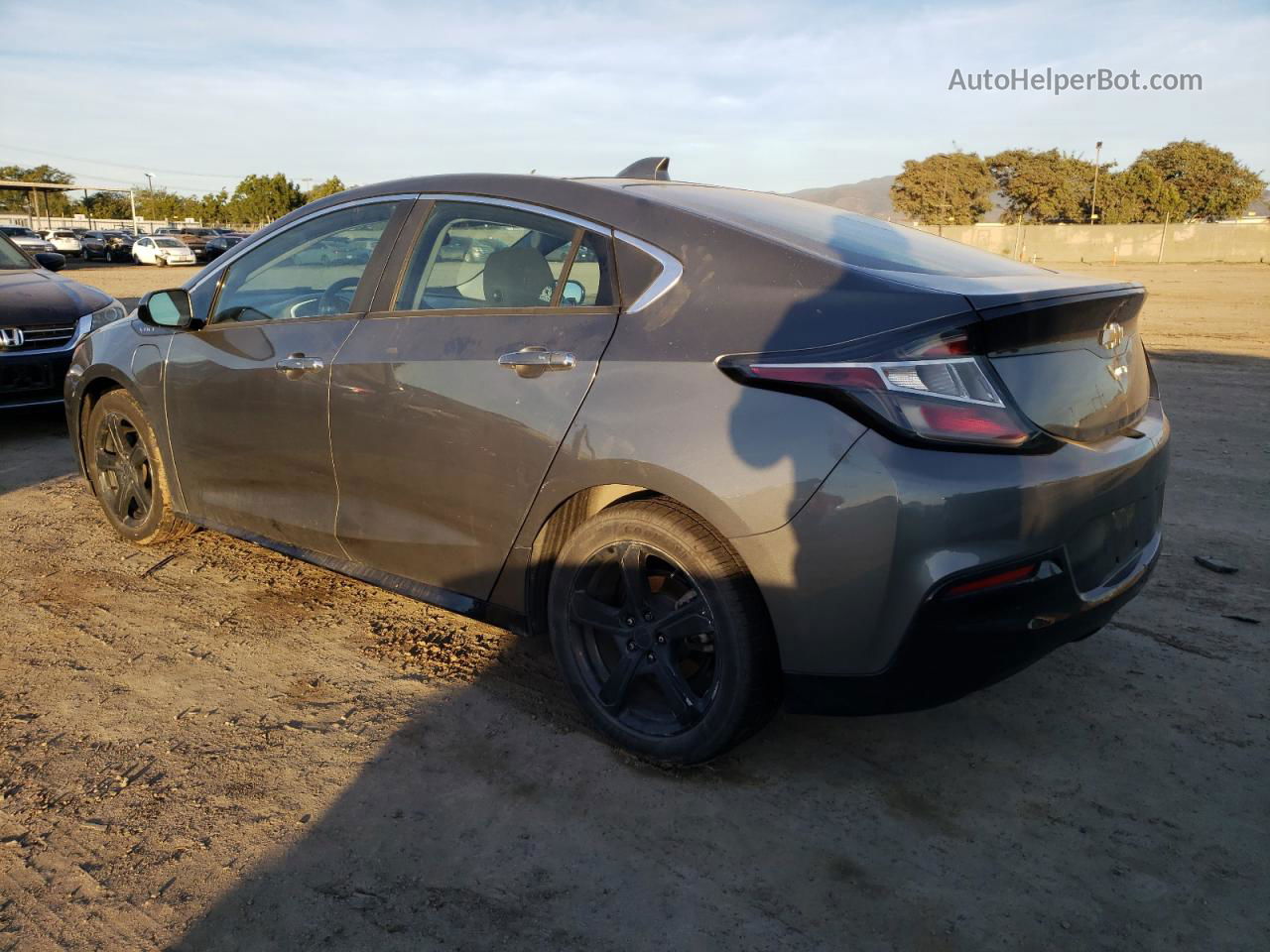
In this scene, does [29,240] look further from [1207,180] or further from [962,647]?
[1207,180]

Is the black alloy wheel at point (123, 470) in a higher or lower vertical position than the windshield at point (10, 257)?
lower

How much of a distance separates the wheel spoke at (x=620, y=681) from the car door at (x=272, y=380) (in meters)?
1.28

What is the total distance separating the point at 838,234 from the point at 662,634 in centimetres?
135

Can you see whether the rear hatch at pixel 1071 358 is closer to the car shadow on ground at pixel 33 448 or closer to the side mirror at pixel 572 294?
the side mirror at pixel 572 294

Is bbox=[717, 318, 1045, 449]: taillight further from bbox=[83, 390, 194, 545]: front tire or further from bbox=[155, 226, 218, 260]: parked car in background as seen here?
bbox=[155, 226, 218, 260]: parked car in background

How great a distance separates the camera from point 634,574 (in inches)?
113

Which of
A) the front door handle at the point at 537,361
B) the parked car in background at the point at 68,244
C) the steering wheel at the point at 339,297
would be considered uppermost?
the parked car in background at the point at 68,244

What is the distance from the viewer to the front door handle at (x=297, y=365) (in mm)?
3537

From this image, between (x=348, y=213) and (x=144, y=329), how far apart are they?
1.39 meters

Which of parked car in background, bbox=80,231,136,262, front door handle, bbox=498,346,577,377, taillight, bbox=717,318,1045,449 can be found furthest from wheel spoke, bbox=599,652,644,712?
parked car in background, bbox=80,231,136,262

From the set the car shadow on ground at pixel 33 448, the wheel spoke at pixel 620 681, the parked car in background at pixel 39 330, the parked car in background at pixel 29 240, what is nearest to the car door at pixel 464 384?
the wheel spoke at pixel 620 681

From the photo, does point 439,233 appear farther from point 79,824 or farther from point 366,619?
point 79,824

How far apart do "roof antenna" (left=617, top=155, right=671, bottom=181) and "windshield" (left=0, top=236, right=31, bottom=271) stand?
22.4 ft

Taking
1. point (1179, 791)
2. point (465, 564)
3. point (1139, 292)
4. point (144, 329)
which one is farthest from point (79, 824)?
point (1139, 292)
